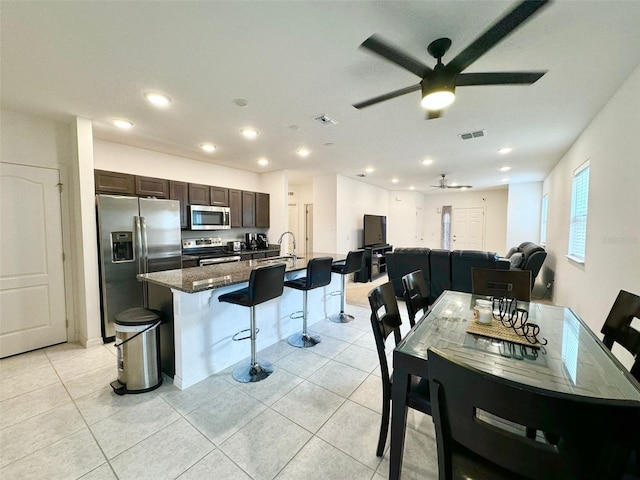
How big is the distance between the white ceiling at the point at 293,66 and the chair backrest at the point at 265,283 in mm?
1589

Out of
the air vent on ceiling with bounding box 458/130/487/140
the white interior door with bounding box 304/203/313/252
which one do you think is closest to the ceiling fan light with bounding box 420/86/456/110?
the air vent on ceiling with bounding box 458/130/487/140

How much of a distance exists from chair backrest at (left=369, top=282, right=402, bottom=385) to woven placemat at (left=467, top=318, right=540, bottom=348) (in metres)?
0.42

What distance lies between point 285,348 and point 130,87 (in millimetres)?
2891

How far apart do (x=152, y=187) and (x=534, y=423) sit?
15.2 ft

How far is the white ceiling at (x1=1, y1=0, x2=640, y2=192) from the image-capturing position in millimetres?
1531

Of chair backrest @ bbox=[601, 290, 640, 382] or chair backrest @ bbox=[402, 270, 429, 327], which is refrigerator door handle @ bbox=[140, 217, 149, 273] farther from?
chair backrest @ bbox=[601, 290, 640, 382]

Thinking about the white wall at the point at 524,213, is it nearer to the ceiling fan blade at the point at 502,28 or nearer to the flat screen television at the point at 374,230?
the flat screen television at the point at 374,230

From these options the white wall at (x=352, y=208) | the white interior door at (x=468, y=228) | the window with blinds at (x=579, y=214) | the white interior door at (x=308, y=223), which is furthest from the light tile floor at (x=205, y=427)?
the white interior door at (x=468, y=228)

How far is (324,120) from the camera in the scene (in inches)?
118

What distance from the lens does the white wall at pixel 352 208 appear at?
20.2 ft

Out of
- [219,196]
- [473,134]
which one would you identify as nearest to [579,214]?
[473,134]

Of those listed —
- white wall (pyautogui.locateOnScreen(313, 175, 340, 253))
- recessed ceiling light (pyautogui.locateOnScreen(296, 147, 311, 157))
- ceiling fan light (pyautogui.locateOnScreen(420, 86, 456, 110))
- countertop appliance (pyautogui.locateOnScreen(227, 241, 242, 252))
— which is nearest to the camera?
ceiling fan light (pyautogui.locateOnScreen(420, 86, 456, 110))

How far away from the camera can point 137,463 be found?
4.98ft

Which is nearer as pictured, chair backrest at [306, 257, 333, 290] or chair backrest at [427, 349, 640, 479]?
chair backrest at [427, 349, 640, 479]
